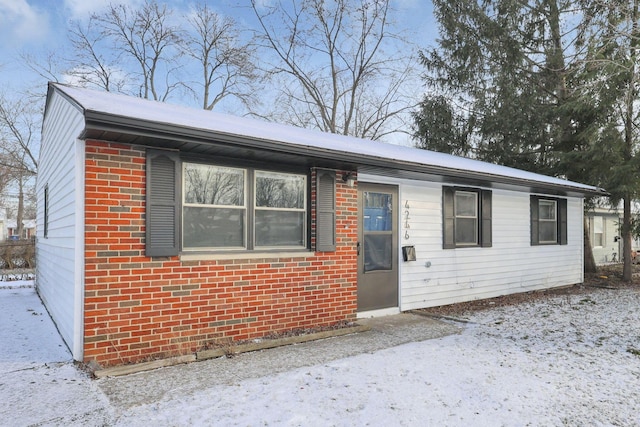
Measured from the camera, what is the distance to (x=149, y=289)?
441 centimetres

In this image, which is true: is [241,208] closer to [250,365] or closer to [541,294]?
[250,365]

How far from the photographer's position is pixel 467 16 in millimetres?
15383

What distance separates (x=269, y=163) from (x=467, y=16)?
13.5 m

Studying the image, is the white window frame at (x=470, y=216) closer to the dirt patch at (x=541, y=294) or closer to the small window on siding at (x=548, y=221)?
the dirt patch at (x=541, y=294)

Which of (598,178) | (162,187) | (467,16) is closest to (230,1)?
(467,16)

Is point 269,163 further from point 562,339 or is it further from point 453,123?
point 453,123

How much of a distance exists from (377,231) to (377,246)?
0.82ft

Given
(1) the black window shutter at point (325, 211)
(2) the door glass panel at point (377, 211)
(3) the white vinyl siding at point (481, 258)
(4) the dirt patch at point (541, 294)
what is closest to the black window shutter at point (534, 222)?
(3) the white vinyl siding at point (481, 258)

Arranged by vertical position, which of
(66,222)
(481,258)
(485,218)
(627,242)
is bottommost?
(481,258)

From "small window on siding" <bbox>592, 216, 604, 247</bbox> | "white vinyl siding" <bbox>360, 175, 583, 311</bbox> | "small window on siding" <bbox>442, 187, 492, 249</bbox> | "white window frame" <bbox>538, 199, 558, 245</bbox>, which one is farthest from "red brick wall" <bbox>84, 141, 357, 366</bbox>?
"small window on siding" <bbox>592, 216, 604, 247</bbox>

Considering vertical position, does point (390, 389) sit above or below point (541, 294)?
above

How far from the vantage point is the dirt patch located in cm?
744

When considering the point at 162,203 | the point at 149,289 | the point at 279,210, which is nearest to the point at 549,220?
the point at 279,210

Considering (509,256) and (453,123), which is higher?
(453,123)
